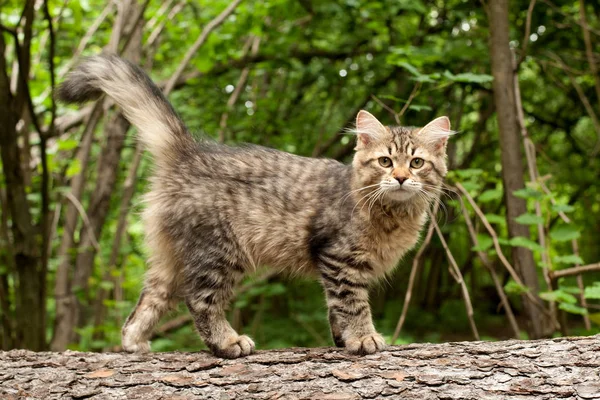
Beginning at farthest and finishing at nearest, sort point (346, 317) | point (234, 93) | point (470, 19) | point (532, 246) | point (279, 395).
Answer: point (234, 93)
point (470, 19)
point (532, 246)
point (346, 317)
point (279, 395)


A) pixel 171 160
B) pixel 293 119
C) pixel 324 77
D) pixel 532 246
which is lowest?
pixel 532 246

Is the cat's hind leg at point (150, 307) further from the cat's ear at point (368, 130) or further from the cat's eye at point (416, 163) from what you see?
the cat's eye at point (416, 163)

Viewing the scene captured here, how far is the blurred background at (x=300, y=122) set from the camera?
4.35 metres

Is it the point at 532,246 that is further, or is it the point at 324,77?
the point at 324,77

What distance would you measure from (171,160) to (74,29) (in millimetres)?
3054

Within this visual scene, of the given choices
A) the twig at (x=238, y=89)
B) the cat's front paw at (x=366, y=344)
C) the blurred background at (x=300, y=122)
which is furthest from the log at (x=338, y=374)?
the twig at (x=238, y=89)

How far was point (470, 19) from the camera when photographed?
→ 5855 millimetres

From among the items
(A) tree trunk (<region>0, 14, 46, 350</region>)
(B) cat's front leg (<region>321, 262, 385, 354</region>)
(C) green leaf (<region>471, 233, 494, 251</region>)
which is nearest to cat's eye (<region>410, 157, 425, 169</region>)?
(B) cat's front leg (<region>321, 262, 385, 354</region>)

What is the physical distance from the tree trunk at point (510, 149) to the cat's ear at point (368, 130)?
1.33m

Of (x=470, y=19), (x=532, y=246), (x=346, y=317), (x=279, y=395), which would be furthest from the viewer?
(x=470, y=19)

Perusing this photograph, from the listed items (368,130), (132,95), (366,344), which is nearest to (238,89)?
(132,95)

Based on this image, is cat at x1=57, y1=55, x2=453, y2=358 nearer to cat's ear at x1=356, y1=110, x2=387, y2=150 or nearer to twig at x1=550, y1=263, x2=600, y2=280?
cat's ear at x1=356, y1=110, x2=387, y2=150

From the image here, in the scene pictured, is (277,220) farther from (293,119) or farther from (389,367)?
(293,119)

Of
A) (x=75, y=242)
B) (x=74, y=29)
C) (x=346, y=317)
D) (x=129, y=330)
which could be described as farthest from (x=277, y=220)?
(x=74, y=29)
